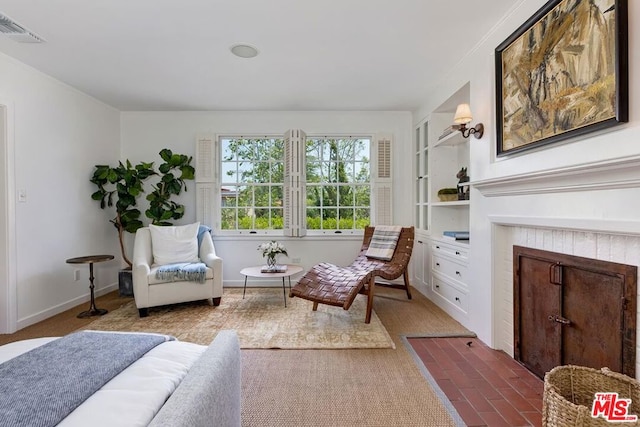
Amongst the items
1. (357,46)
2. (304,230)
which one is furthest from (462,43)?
(304,230)

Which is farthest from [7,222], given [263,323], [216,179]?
[263,323]

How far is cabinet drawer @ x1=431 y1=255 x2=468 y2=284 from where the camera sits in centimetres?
301

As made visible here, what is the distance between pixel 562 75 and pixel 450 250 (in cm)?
192

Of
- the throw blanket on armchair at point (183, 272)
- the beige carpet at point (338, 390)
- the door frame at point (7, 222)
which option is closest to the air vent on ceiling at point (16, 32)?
the door frame at point (7, 222)

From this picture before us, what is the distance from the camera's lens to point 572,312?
1.87m

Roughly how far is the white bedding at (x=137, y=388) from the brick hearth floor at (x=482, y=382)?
1534 mm

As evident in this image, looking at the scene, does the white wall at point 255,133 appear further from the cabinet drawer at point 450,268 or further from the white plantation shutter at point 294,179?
the cabinet drawer at point 450,268

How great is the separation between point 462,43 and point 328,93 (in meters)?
1.57

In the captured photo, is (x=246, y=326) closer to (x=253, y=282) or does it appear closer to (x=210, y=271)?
(x=210, y=271)

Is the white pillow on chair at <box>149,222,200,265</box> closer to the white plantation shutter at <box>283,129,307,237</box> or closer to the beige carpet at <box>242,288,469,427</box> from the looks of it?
the white plantation shutter at <box>283,129,307,237</box>

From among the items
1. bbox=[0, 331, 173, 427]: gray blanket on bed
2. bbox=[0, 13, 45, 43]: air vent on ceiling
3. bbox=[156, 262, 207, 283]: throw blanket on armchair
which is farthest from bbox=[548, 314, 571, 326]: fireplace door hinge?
bbox=[0, 13, 45, 43]: air vent on ceiling

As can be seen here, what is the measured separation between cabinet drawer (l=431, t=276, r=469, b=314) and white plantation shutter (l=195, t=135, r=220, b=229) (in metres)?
3.09

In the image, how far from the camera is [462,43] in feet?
8.86

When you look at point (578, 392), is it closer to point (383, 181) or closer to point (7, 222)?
point (383, 181)
